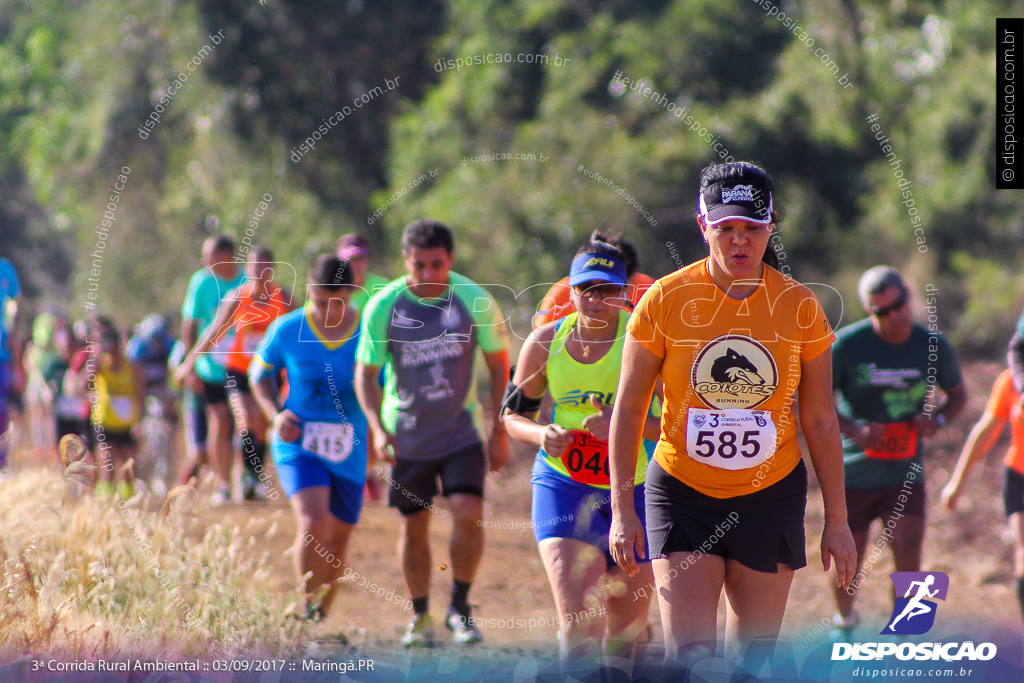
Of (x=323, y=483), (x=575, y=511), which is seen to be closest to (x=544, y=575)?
A: (x=323, y=483)

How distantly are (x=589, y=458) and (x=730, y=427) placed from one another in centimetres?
90

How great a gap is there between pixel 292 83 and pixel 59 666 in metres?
13.2

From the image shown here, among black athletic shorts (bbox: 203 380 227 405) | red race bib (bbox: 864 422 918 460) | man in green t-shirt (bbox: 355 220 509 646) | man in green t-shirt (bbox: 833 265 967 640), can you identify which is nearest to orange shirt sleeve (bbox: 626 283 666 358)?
man in green t-shirt (bbox: 355 220 509 646)

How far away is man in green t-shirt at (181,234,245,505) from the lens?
8.28 meters

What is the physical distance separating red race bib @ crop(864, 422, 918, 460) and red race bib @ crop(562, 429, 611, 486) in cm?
230

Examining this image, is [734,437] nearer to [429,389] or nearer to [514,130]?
[429,389]

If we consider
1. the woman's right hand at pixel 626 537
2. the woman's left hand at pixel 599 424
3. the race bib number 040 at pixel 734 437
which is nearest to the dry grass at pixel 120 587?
the woman's left hand at pixel 599 424

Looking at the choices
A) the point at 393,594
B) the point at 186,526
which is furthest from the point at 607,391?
the point at 393,594

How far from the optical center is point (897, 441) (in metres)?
5.68

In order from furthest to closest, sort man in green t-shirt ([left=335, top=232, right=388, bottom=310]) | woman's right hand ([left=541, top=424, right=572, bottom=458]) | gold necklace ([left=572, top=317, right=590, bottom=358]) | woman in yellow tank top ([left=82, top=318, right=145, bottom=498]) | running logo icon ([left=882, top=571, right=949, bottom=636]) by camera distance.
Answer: woman in yellow tank top ([left=82, top=318, right=145, bottom=498])
man in green t-shirt ([left=335, top=232, right=388, bottom=310])
running logo icon ([left=882, top=571, right=949, bottom=636])
gold necklace ([left=572, top=317, right=590, bottom=358])
woman's right hand ([left=541, top=424, right=572, bottom=458])

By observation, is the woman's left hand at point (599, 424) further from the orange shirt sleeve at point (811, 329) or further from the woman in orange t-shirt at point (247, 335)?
the woman in orange t-shirt at point (247, 335)

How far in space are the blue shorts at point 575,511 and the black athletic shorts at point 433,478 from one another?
1305 mm

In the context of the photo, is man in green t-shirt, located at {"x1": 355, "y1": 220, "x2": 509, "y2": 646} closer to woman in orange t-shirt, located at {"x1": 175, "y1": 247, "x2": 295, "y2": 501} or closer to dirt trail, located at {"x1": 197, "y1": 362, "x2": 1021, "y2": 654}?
dirt trail, located at {"x1": 197, "y1": 362, "x2": 1021, "y2": 654}

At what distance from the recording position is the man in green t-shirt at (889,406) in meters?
5.64
